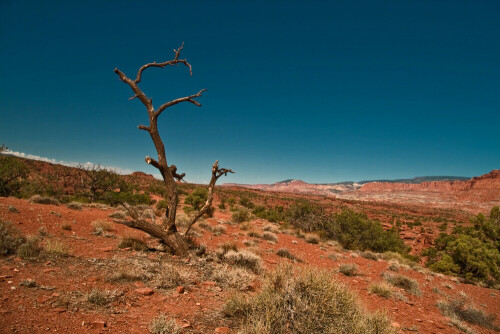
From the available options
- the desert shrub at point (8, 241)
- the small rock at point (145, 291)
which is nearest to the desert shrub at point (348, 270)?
the small rock at point (145, 291)

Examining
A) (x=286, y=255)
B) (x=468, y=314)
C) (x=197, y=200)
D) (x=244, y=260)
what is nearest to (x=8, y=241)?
(x=244, y=260)

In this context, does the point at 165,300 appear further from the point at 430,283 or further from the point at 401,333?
the point at 430,283

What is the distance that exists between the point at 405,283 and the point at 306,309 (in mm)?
7339

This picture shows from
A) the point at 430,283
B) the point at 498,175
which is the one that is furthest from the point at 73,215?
the point at 498,175

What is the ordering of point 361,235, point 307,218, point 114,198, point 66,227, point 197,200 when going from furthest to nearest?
point 197,200, point 307,218, point 114,198, point 361,235, point 66,227

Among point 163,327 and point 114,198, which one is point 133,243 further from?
point 114,198

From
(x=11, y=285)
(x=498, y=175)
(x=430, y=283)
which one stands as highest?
(x=498, y=175)

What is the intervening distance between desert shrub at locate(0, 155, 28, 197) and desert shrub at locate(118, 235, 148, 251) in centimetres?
1427

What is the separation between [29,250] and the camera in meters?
5.13

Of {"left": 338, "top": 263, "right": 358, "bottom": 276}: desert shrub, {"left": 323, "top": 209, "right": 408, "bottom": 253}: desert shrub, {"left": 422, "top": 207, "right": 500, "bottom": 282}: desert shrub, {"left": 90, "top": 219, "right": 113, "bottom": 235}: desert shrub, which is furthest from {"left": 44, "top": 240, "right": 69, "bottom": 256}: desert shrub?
{"left": 422, "top": 207, "right": 500, "bottom": 282}: desert shrub

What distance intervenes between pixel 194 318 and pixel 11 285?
3.18 meters

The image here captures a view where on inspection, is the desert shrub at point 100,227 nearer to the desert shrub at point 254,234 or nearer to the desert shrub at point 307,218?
the desert shrub at point 254,234

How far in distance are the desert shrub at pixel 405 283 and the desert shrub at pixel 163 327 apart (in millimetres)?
8346

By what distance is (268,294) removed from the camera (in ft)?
12.4
